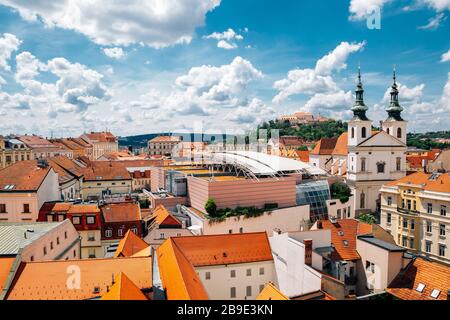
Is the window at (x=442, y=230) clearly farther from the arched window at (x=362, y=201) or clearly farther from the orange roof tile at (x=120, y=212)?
the orange roof tile at (x=120, y=212)

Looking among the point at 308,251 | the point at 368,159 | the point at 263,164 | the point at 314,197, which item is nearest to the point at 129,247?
the point at 308,251

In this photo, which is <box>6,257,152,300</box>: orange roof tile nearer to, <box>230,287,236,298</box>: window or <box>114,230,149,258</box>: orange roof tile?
<box>114,230,149,258</box>: orange roof tile

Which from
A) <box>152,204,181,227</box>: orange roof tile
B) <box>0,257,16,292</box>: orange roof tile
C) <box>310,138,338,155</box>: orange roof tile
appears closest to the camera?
<box>0,257,16,292</box>: orange roof tile

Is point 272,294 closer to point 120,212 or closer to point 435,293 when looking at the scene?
point 435,293

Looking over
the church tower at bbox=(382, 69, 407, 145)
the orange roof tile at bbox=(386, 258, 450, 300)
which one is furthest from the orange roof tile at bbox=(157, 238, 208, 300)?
the church tower at bbox=(382, 69, 407, 145)

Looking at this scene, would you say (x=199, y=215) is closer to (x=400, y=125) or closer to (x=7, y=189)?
(x=7, y=189)

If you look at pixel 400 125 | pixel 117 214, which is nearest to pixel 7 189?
pixel 117 214

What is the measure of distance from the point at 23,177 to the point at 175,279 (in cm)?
2412

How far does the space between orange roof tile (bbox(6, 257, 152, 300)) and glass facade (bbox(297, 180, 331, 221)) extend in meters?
26.5

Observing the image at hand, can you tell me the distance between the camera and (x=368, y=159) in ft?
178

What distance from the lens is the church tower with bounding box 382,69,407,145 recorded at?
57.8 m

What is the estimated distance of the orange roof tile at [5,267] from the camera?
14673 mm

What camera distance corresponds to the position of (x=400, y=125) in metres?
57.9

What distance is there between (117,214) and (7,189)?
9582mm
